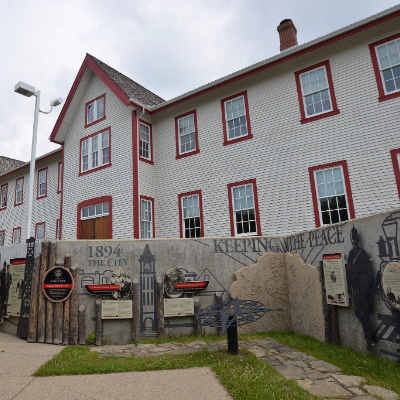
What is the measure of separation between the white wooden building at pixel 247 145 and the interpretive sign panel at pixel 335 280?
3.63m

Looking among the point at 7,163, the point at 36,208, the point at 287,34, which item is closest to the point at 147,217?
the point at 287,34

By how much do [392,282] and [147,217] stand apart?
394 inches

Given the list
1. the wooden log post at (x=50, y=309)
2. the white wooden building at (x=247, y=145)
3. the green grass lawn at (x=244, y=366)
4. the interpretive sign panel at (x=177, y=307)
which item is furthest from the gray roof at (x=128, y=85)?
the green grass lawn at (x=244, y=366)

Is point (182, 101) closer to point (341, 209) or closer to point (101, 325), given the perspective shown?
point (341, 209)

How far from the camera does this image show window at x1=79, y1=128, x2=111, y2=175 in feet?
50.5

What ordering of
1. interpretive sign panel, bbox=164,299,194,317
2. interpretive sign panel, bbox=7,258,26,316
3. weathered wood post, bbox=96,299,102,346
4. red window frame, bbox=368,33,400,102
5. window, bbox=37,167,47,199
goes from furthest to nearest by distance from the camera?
window, bbox=37,167,47,199
red window frame, bbox=368,33,400,102
interpretive sign panel, bbox=7,258,26,316
interpretive sign panel, bbox=164,299,194,317
weathered wood post, bbox=96,299,102,346

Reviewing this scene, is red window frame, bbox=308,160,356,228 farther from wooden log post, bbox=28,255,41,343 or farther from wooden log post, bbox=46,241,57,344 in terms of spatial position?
wooden log post, bbox=28,255,41,343

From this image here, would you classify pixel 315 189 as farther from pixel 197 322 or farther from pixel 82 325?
pixel 82 325

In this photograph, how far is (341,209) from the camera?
1062cm

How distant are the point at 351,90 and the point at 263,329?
299 inches

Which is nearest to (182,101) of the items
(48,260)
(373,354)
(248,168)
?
(248,168)

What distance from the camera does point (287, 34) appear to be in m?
14.9

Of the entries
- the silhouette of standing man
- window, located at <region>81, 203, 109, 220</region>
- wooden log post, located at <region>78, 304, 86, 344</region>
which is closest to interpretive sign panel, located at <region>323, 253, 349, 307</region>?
the silhouette of standing man

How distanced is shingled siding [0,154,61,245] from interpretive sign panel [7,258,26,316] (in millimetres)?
10897
